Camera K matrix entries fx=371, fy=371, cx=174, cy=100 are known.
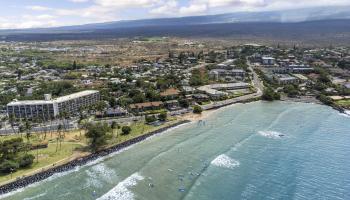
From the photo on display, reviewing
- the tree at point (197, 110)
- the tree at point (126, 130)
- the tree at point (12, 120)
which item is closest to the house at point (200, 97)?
the tree at point (197, 110)

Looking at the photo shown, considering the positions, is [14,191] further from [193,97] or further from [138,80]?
[138,80]

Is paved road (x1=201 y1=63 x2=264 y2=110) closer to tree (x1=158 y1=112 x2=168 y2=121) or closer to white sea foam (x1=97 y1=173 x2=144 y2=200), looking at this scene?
tree (x1=158 y1=112 x2=168 y2=121)

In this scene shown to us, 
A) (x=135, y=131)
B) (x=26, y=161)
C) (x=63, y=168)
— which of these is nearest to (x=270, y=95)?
(x=135, y=131)

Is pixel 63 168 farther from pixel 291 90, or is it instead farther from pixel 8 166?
pixel 291 90

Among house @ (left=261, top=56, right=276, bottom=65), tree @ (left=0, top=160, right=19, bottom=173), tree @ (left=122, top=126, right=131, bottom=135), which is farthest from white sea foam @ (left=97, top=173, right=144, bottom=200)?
house @ (left=261, top=56, right=276, bottom=65)

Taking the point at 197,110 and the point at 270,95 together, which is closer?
the point at 197,110

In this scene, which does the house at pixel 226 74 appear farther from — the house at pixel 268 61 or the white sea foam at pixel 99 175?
the white sea foam at pixel 99 175
